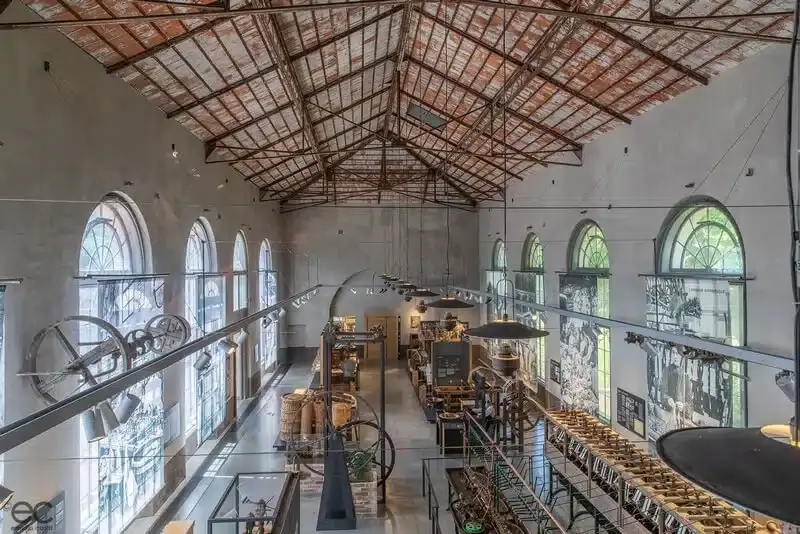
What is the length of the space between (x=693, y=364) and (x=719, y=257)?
5.81 ft

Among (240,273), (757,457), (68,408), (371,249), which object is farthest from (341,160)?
(757,457)

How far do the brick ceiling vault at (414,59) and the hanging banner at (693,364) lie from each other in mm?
3365

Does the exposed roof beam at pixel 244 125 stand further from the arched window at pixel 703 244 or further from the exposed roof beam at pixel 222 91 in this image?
the arched window at pixel 703 244

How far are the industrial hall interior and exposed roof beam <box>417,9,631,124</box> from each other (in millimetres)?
118

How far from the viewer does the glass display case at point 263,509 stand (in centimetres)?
546

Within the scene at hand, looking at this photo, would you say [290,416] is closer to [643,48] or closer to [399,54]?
[399,54]

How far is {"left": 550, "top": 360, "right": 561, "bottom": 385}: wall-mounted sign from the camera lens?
14.6 metres

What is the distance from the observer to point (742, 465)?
62.9 inches

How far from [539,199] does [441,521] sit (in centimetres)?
991

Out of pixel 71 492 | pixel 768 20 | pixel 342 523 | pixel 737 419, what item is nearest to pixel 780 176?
pixel 768 20

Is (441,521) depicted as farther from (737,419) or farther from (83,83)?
(83,83)

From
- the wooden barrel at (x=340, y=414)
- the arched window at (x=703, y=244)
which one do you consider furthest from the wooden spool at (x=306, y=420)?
the arched window at (x=703, y=244)

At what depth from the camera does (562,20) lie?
26.2 ft

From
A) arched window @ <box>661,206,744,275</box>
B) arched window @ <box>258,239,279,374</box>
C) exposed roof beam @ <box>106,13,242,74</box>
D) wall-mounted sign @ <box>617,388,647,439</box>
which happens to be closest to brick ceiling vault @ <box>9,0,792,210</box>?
exposed roof beam @ <box>106,13,242,74</box>
